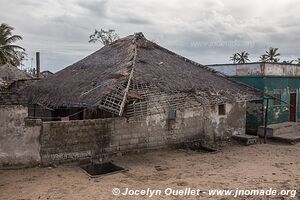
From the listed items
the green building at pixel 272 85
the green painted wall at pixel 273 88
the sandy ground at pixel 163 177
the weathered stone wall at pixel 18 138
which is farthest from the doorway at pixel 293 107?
the weathered stone wall at pixel 18 138

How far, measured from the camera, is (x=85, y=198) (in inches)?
281

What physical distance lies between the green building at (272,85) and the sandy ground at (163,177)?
184 inches

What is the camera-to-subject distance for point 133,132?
1109cm

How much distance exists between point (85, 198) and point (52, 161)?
2.68 meters

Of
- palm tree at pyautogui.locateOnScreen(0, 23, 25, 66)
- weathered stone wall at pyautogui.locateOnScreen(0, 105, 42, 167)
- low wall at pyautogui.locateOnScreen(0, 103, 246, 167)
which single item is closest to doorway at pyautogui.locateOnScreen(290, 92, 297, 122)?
low wall at pyautogui.locateOnScreen(0, 103, 246, 167)

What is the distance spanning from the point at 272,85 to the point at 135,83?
27.4 feet

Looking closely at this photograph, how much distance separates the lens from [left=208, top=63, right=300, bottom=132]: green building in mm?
15875

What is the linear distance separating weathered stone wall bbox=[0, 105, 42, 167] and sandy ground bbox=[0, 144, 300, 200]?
1.02ft

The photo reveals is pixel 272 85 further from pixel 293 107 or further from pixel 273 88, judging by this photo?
pixel 293 107

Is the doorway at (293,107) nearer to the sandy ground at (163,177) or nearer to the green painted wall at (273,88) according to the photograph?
the green painted wall at (273,88)

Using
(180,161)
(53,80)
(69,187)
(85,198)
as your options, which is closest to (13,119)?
(69,187)

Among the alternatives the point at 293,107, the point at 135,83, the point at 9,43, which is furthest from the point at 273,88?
the point at 9,43

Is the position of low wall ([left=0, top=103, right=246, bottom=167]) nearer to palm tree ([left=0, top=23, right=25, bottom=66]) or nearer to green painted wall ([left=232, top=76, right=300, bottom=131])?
green painted wall ([left=232, top=76, right=300, bottom=131])

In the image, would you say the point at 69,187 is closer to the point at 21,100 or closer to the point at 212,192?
the point at 212,192
